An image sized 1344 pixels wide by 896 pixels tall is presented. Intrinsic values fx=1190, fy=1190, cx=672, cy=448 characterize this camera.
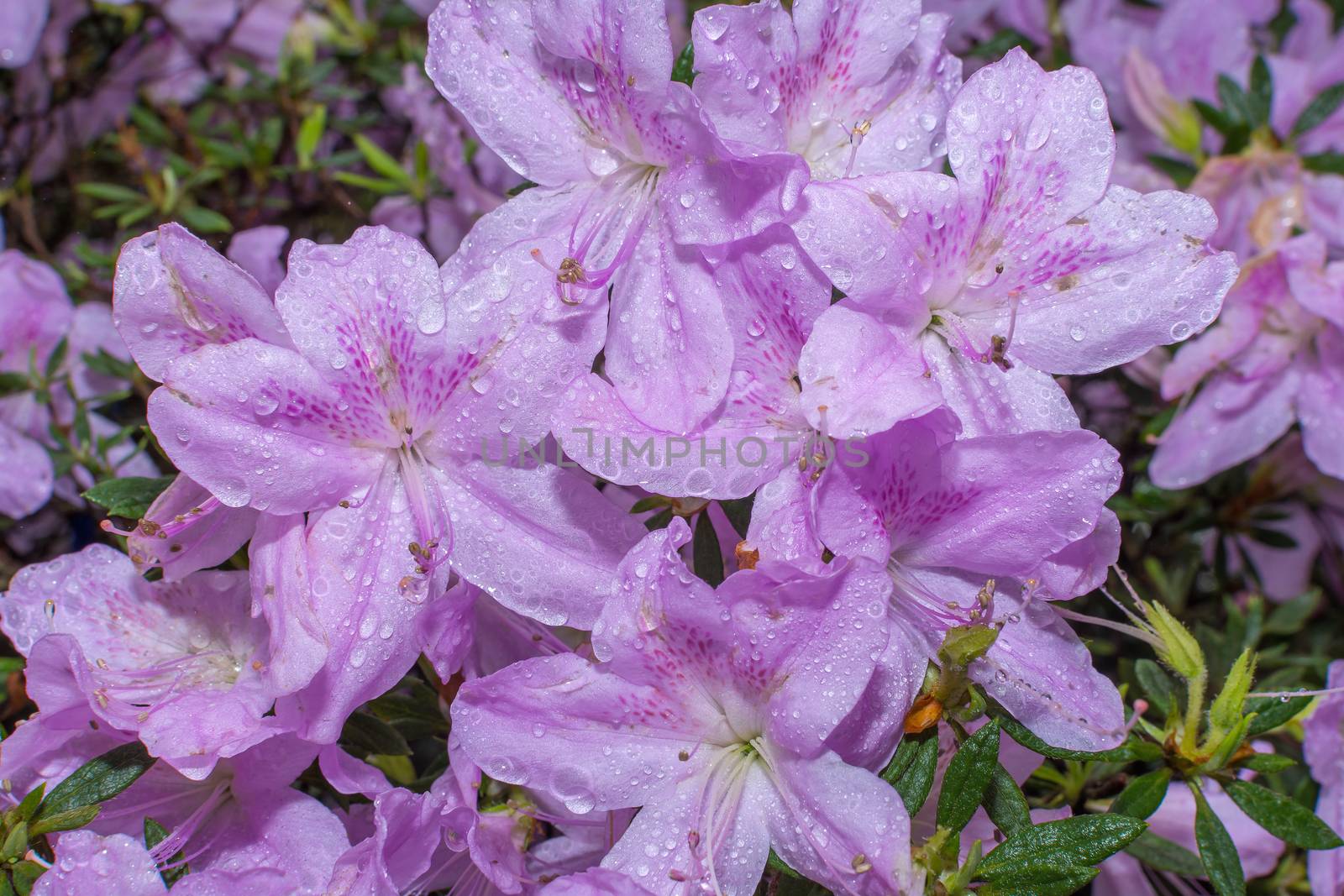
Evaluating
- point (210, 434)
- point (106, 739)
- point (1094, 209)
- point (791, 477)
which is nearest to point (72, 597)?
point (106, 739)

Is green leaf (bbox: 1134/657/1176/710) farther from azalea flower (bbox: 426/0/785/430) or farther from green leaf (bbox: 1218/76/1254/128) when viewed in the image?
green leaf (bbox: 1218/76/1254/128)

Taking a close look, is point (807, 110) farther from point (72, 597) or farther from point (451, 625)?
point (72, 597)

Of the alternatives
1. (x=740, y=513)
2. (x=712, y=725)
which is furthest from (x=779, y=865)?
(x=740, y=513)

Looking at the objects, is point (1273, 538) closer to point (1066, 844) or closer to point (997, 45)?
point (997, 45)

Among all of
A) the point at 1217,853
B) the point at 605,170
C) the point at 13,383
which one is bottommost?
the point at 1217,853

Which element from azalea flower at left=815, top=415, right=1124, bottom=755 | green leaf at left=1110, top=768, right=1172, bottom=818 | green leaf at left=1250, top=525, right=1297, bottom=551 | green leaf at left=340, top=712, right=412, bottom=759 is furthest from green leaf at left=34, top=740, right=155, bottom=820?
green leaf at left=1250, top=525, right=1297, bottom=551
